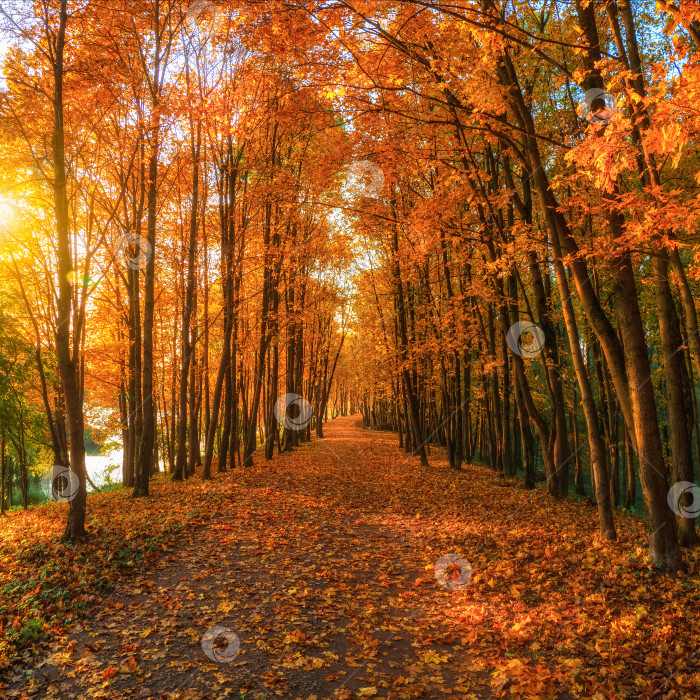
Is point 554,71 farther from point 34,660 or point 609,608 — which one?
point 34,660

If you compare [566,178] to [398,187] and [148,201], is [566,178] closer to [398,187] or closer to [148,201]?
[398,187]

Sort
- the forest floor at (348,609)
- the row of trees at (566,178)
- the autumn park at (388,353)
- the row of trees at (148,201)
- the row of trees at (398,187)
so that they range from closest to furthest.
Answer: the forest floor at (348,609)
the autumn park at (388,353)
the row of trees at (566,178)
the row of trees at (398,187)
the row of trees at (148,201)

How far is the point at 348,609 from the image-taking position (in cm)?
575

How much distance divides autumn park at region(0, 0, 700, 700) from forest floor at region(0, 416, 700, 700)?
4 centimetres

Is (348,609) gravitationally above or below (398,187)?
below

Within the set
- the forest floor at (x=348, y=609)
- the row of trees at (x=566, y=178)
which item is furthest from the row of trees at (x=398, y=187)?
the forest floor at (x=348, y=609)

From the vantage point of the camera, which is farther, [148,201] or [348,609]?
[148,201]

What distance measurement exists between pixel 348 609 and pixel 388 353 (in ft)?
51.0

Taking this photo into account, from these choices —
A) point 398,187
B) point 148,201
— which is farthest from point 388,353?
point 148,201

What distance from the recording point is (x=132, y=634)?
4953mm

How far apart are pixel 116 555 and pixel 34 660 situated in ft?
8.91

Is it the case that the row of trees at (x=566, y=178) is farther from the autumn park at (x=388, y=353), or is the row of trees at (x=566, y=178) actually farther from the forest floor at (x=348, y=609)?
the forest floor at (x=348, y=609)

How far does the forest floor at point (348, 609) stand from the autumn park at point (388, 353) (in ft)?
0.14

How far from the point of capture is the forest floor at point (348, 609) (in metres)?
4.16
